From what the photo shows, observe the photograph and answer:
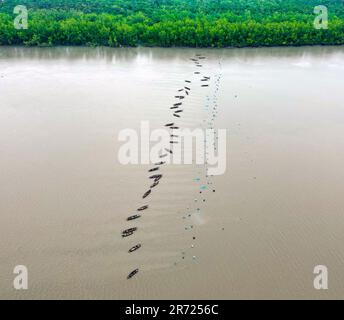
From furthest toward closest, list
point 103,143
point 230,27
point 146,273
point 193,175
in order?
point 230,27
point 103,143
point 193,175
point 146,273

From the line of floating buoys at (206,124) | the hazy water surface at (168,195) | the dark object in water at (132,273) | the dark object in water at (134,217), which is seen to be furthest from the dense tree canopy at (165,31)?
the dark object in water at (132,273)

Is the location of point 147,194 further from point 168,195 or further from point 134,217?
point 134,217

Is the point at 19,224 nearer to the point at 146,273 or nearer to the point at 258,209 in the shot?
the point at 146,273

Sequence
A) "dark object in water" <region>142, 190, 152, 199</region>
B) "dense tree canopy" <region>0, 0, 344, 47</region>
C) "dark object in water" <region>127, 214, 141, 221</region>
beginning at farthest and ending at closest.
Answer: "dense tree canopy" <region>0, 0, 344, 47</region>
"dark object in water" <region>142, 190, 152, 199</region>
"dark object in water" <region>127, 214, 141, 221</region>

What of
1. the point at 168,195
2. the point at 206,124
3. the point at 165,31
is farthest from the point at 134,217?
the point at 165,31

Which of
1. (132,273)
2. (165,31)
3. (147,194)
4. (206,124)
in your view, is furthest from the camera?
(165,31)

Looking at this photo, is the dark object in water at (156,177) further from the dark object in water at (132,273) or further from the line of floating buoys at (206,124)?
the dark object in water at (132,273)

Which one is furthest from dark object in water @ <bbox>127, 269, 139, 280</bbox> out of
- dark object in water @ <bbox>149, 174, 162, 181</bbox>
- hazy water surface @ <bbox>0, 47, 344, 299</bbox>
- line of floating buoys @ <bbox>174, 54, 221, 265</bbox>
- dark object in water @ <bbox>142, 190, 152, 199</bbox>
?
dark object in water @ <bbox>149, 174, 162, 181</bbox>

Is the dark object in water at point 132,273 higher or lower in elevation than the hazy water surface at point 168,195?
lower

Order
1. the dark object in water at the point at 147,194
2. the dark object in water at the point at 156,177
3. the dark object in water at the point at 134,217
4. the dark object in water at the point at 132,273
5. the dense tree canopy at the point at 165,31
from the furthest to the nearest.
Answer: the dense tree canopy at the point at 165,31, the dark object in water at the point at 156,177, the dark object in water at the point at 147,194, the dark object in water at the point at 134,217, the dark object in water at the point at 132,273

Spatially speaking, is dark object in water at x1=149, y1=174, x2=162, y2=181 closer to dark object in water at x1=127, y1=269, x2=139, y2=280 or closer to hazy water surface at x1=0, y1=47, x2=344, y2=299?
hazy water surface at x1=0, y1=47, x2=344, y2=299

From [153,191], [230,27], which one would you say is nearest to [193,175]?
[153,191]
